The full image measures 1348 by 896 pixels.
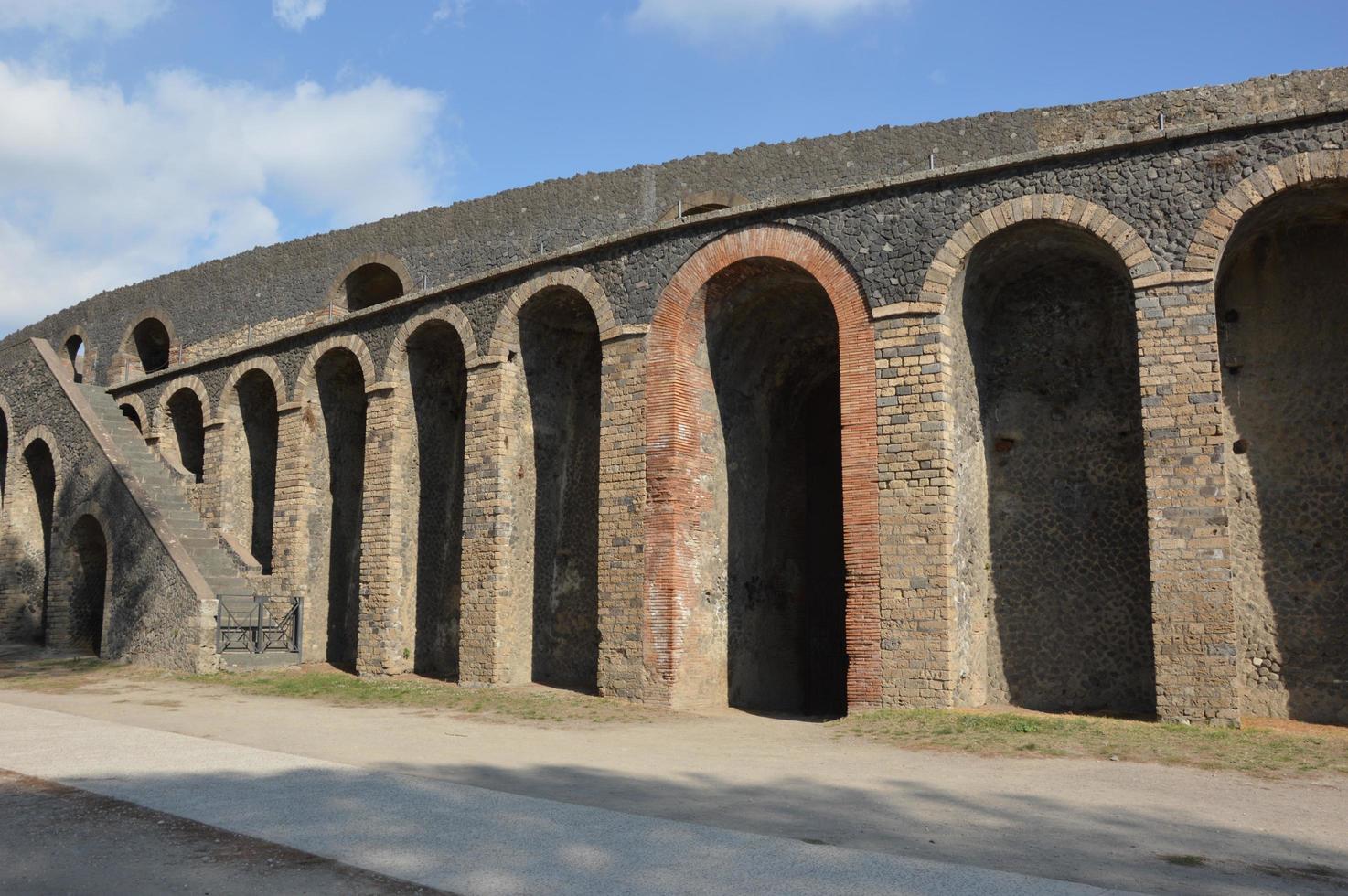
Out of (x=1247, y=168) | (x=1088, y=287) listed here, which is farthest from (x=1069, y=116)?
(x=1247, y=168)

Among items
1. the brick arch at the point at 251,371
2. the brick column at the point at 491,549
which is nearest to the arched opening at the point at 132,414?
the brick arch at the point at 251,371

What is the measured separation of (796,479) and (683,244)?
12.5 ft

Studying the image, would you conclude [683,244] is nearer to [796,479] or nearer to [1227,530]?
[796,479]

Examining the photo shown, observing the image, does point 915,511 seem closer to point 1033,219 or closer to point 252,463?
point 1033,219

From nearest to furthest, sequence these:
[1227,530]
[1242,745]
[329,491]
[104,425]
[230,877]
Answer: [230,877]
[1242,745]
[1227,530]
[329,491]
[104,425]

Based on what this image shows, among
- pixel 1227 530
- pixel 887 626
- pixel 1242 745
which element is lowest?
pixel 1242 745

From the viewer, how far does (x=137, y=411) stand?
20.8 metres

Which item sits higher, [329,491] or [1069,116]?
[1069,116]

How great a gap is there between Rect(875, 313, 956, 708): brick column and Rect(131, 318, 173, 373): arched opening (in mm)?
20662

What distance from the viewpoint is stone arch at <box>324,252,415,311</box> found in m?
20.0

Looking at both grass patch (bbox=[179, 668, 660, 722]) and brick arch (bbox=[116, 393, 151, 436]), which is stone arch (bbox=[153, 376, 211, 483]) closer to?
brick arch (bbox=[116, 393, 151, 436])

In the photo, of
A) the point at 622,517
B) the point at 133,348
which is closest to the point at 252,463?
the point at 622,517

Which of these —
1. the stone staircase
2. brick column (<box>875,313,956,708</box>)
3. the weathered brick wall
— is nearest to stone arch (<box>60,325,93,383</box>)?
the stone staircase

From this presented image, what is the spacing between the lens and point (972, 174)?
10.3 meters
